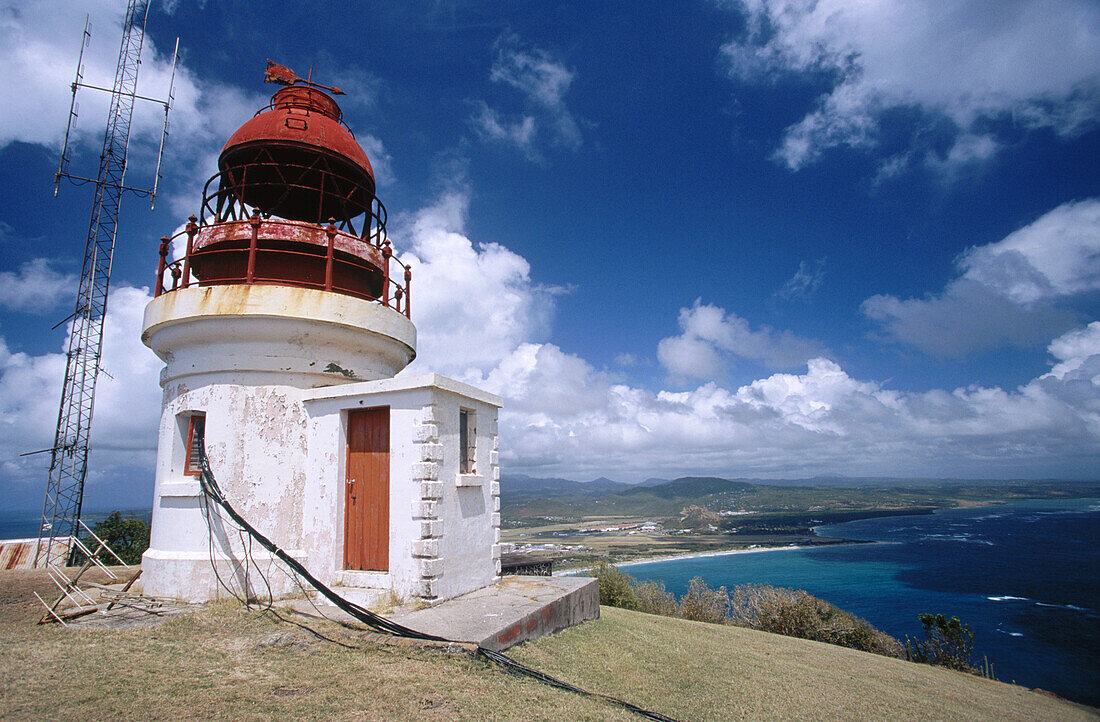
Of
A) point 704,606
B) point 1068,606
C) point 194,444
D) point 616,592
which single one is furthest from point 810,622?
point 1068,606

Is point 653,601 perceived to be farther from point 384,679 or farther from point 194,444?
point 384,679

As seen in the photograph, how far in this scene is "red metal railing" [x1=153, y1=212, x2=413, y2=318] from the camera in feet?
31.0

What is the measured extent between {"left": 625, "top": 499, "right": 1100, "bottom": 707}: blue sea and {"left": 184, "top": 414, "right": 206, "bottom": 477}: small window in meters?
42.6

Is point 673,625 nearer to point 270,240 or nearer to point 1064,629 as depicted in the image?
point 270,240

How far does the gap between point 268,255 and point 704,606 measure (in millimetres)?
17995

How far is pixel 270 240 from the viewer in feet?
31.6

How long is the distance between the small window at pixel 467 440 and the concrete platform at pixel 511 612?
1944 millimetres

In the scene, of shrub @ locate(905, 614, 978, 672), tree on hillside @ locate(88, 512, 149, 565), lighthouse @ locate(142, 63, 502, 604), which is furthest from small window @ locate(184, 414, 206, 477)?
shrub @ locate(905, 614, 978, 672)

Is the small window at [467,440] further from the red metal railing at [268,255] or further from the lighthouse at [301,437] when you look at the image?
the red metal railing at [268,255]

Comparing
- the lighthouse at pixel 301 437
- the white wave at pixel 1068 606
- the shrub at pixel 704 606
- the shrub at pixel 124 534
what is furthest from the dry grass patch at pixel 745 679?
the white wave at pixel 1068 606

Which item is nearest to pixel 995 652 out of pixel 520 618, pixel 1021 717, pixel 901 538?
pixel 1021 717

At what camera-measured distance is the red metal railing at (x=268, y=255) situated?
9.45 m

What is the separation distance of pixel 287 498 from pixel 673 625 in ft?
25.0

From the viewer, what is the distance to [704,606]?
1972 centimetres
